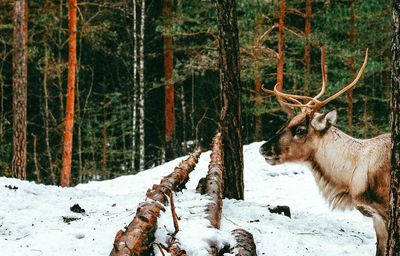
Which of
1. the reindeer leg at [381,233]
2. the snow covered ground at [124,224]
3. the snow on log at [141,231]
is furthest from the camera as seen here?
the reindeer leg at [381,233]

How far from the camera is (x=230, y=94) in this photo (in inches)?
302

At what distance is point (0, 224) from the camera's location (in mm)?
5711

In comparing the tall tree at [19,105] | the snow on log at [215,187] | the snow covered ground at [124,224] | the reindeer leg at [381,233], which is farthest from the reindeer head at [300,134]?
the tall tree at [19,105]

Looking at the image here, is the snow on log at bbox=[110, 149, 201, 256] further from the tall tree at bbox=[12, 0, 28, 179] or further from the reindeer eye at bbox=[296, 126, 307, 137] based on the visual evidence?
the tall tree at bbox=[12, 0, 28, 179]

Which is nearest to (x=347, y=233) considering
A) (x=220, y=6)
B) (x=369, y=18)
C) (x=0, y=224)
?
(x=220, y=6)

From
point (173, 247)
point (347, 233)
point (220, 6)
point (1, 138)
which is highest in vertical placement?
point (220, 6)

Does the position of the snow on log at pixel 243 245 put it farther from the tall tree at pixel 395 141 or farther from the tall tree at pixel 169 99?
the tall tree at pixel 169 99

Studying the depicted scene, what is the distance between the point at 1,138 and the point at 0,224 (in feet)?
52.3

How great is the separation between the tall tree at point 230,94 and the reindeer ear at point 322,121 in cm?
167

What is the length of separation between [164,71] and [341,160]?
18.1 meters

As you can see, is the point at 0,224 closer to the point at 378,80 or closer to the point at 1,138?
the point at 1,138

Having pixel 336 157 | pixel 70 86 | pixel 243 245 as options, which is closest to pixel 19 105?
pixel 70 86

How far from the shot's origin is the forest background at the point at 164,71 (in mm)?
17922

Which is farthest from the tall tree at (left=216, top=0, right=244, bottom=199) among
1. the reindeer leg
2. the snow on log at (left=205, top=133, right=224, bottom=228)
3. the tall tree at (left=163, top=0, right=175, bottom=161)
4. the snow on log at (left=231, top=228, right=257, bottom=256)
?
the tall tree at (left=163, top=0, right=175, bottom=161)
